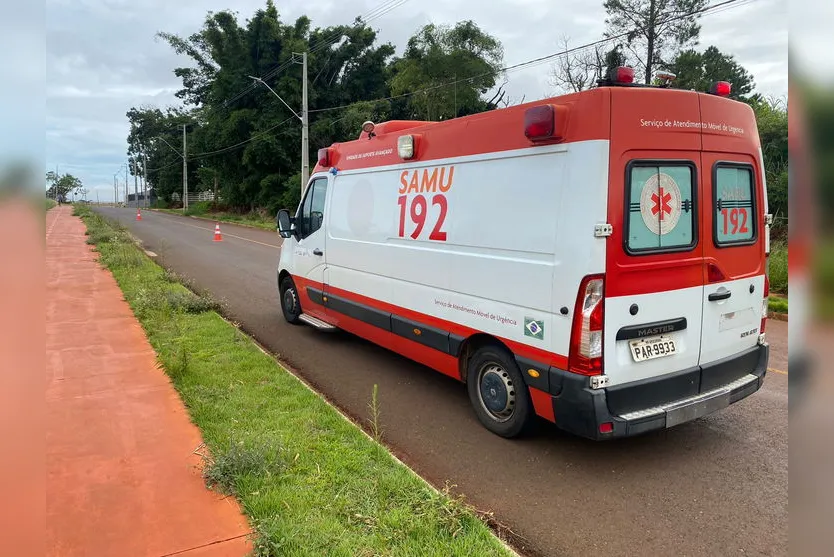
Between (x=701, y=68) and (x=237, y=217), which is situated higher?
(x=701, y=68)

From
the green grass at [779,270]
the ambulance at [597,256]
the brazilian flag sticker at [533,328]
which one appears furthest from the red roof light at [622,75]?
the green grass at [779,270]

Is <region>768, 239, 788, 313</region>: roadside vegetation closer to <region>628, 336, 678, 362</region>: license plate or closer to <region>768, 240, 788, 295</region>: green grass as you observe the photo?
<region>768, 240, 788, 295</region>: green grass

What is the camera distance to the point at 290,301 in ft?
27.2

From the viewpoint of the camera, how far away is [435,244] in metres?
5.14

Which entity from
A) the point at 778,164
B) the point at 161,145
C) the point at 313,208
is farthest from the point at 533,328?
the point at 161,145

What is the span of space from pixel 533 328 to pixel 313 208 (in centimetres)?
425

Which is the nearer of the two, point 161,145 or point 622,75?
point 622,75

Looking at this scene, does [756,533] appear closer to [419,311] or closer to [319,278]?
[419,311]

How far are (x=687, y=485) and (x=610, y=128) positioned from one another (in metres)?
2.43

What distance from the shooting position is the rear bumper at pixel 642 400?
3.71m

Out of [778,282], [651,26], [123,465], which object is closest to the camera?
[123,465]

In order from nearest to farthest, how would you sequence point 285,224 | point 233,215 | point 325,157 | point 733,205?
point 733,205, point 325,157, point 285,224, point 233,215

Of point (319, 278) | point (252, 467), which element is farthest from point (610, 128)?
point (319, 278)

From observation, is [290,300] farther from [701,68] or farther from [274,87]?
[274,87]
